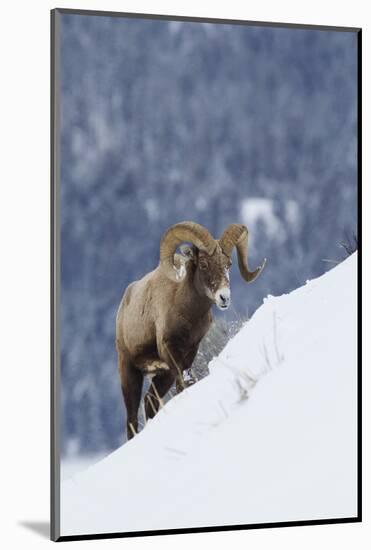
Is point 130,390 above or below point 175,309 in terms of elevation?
below

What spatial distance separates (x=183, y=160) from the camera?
7605 mm

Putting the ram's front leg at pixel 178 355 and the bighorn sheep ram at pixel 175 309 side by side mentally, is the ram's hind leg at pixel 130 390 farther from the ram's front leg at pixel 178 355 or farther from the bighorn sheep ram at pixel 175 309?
the ram's front leg at pixel 178 355

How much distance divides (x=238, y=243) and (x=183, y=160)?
0.57 m

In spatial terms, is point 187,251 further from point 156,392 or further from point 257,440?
point 257,440

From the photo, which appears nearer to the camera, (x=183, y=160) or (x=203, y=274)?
(x=183, y=160)

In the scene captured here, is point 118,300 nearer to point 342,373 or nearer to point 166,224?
point 166,224

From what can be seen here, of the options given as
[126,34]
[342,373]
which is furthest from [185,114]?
[342,373]

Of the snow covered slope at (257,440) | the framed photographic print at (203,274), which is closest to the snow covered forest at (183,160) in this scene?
the framed photographic print at (203,274)

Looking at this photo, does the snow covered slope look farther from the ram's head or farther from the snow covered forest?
the ram's head

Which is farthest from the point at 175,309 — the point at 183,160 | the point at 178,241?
the point at 183,160

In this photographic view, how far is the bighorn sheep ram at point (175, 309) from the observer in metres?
7.60

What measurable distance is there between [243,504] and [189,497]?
331mm

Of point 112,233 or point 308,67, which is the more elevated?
point 308,67

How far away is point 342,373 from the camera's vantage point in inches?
312
